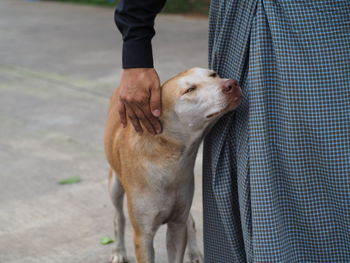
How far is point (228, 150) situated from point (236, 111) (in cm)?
16

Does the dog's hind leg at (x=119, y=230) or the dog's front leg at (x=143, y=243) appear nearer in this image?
the dog's front leg at (x=143, y=243)

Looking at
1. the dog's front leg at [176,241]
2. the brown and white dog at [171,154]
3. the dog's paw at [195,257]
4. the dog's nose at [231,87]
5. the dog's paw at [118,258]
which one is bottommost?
the dog's paw at [118,258]

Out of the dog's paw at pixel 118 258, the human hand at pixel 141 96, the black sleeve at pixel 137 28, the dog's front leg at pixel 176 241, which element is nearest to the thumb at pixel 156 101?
the human hand at pixel 141 96

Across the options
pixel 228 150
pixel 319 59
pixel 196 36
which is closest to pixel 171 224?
pixel 228 150

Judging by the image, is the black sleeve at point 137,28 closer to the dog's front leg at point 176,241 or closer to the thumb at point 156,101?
the thumb at point 156,101

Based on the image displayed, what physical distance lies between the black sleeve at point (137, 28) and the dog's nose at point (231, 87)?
0.31 meters

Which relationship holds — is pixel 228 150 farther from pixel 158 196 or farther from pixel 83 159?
pixel 83 159

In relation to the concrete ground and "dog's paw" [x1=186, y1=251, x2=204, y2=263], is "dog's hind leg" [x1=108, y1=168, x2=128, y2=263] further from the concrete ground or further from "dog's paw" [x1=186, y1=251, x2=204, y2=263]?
"dog's paw" [x1=186, y1=251, x2=204, y2=263]

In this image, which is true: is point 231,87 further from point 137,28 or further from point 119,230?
point 119,230

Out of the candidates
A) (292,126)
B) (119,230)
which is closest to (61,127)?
(119,230)

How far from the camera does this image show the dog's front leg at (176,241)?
3254 millimetres

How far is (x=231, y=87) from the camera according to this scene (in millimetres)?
2418

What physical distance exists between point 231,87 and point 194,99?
26 centimetres

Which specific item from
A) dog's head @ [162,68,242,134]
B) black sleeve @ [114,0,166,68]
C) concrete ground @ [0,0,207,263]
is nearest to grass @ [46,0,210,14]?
concrete ground @ [0,0,207,263]
